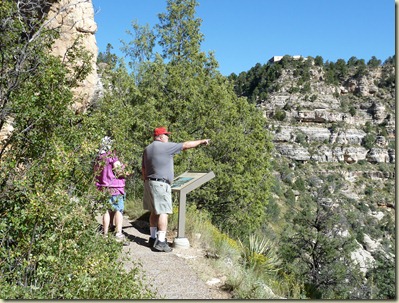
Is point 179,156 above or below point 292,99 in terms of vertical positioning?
below

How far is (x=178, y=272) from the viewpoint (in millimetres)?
5258

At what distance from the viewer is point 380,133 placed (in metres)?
90.5

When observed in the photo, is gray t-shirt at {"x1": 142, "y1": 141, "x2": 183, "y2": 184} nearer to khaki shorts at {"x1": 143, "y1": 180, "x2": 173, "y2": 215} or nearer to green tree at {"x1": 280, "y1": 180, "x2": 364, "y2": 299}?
khaki shorts at {"x1": 143, "y1": 180, "x2": 173, "y2": 215}

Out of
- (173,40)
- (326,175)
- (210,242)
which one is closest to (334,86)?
(326,175)

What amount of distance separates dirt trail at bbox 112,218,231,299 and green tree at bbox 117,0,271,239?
7662mm

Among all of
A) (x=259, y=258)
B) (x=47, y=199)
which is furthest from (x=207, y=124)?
(x=47, y=199)

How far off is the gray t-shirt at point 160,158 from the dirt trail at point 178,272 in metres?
0.99

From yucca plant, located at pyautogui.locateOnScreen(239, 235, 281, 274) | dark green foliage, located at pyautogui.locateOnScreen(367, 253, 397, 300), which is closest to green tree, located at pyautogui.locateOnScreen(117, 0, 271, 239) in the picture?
yucca plant, located at pyautogui.locateOnScreen(239, 235, 281, 274)

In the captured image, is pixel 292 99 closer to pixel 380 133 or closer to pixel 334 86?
pixel 334 86

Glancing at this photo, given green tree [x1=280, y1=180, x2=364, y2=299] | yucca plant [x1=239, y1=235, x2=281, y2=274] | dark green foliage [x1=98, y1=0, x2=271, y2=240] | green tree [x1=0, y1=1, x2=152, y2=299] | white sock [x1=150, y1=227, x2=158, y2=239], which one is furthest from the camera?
green tree [x1=280, y1=180, x2=364, y2=299]

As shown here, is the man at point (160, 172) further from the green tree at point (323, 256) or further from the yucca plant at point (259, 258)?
the green tree at point (323, 256)

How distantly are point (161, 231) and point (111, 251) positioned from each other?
5.67ft

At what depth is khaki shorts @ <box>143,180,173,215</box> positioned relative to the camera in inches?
225

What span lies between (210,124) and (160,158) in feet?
35.1
